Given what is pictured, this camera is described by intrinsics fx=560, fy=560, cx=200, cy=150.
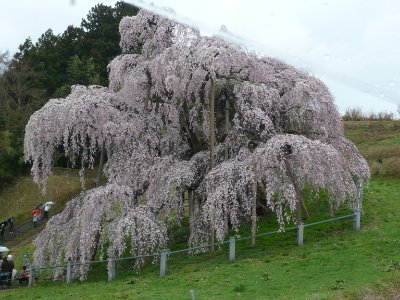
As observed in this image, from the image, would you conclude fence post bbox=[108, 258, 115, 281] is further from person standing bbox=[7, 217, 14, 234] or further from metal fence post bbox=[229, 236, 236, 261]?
person standing bbox=[7, 217, 14, 234]

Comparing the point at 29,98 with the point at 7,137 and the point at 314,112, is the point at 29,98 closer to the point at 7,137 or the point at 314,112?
the point at 7,137

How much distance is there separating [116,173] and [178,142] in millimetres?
2737

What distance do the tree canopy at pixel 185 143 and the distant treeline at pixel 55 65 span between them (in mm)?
24057

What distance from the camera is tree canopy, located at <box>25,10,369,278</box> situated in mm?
15000

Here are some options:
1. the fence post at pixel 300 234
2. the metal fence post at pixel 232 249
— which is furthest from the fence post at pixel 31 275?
the fence post at pixel 300 234

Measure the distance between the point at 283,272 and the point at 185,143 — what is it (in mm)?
7015

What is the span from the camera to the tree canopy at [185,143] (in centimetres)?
1500

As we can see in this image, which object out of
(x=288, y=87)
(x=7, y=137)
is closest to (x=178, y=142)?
(x=288, y=87)

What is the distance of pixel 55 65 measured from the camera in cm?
4969

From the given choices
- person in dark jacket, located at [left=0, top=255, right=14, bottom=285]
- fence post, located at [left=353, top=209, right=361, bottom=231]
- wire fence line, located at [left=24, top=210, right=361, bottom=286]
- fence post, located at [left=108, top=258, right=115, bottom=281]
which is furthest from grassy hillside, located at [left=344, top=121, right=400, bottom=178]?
person in dark jacket, located at [left=0, top=255, right=14, bottom=285]

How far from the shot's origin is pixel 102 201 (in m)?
15.5

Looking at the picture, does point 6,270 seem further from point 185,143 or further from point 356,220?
point 356,220

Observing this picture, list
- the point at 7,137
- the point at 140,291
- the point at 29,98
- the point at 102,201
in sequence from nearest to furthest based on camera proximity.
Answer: the point at 140,291
the point at 102,201
the point at 7,137
the point at 29,98

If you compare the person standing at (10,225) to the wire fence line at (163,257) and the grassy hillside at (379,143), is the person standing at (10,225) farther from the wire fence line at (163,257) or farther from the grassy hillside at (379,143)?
the grassy hillside at (379,143)
